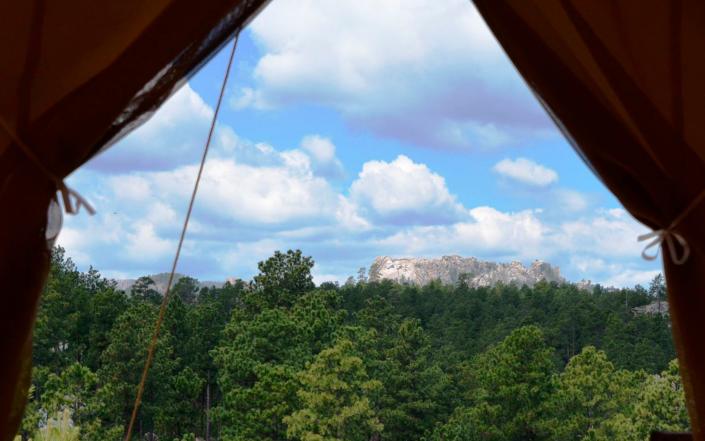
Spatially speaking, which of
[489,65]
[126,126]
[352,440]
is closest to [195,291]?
[352,440]

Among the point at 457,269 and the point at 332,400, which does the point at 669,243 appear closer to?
the point at 332,400

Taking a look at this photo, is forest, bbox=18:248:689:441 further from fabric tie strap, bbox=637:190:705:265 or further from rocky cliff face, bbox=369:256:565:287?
fabric tie strap, bbox=637:190:705:265

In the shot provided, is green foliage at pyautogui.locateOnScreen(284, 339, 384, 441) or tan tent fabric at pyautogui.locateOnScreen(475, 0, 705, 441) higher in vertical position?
tan tent fabric at pyautogui.locateOnScreen(475, 0, 705, 441)

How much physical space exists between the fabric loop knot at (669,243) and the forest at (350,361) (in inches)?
394

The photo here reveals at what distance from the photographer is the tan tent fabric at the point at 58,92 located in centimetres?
149

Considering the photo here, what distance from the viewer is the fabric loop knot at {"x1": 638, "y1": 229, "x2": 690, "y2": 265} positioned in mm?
1525

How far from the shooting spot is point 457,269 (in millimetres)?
22234

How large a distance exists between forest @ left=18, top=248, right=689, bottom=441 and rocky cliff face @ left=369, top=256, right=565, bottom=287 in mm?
4754

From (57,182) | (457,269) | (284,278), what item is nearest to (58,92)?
(57,182)

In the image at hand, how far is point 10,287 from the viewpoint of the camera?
58.8 inches

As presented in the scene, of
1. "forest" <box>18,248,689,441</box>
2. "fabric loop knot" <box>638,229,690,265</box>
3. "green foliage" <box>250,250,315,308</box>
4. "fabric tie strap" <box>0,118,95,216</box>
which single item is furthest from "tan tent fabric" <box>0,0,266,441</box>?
"green foliage" <box>250,250,315,308</box>

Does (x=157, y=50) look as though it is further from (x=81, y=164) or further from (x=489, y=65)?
(x=489, y=65)

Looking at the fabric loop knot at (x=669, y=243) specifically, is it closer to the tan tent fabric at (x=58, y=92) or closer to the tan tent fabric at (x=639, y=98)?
the tan tent fabric at (x=639, y=98)

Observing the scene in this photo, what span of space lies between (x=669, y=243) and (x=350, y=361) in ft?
Result: 34.3
